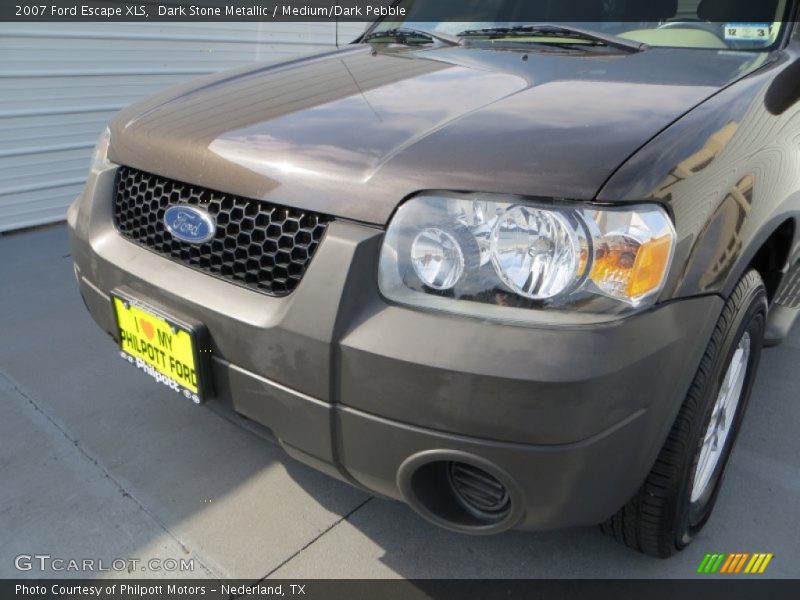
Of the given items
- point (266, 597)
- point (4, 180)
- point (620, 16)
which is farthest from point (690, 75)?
point (4, 180)

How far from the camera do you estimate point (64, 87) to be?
4617mm

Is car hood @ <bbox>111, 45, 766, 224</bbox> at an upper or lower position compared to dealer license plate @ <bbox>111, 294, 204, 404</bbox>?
upper

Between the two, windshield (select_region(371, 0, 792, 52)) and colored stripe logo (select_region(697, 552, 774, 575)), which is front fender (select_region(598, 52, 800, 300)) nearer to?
windshield (select_region(371, 0, 792, 52))

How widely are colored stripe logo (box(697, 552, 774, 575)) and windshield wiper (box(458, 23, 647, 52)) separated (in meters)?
1.47

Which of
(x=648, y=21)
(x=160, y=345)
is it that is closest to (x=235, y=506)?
(x=160, y=345)

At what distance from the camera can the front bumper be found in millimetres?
1171

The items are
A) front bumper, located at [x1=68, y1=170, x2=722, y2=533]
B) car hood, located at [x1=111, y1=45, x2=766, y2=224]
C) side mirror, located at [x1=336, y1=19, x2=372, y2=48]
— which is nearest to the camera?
front bumper, located at [x1=68, y1=170, x2=722, y2=533]

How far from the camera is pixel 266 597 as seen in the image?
167 centimetres

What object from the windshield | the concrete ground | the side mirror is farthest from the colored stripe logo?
the side mirror

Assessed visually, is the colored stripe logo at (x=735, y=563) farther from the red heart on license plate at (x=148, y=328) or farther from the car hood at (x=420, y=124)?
the red heart on license plate at (x=148, y=328)

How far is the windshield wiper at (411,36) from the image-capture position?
7.44 feet

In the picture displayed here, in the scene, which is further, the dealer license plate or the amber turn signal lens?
the dealer license plate

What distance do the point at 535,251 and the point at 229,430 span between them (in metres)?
1.47

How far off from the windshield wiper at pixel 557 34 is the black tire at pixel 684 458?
0.81 meters
